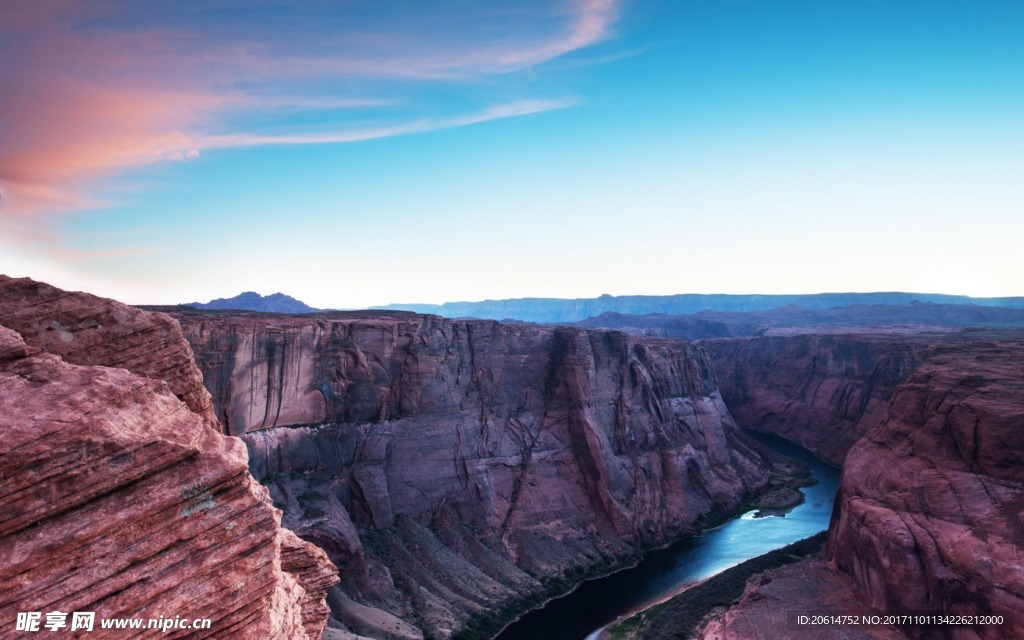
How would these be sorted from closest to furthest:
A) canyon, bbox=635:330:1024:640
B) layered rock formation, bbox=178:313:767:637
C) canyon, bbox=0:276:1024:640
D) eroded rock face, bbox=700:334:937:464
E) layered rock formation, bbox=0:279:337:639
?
layered rock formation, bbox=0:279:337:639 → canyon, bbox=0:276:1024:640 → canyon, bbox=635:330:1024:640 → layered rock formation, bbox=178:313:767:637 → eroded rock face, bbox=700:334:937:464

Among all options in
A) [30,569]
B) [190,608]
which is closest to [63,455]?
[30,569]

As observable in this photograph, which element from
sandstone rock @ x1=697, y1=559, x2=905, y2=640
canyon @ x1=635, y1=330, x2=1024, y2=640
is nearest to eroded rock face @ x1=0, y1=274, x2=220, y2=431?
sandstone rock @ x1=697, y1=559, x2=905, y2=640

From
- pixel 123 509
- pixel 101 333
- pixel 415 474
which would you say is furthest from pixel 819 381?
pixel 123 509

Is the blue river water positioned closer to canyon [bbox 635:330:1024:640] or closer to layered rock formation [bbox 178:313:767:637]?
layered rock formation [bbox 178:313:767:637]

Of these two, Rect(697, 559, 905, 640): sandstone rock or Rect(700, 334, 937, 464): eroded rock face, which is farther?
Rect(700, 334, 937, 464): eroded rock face

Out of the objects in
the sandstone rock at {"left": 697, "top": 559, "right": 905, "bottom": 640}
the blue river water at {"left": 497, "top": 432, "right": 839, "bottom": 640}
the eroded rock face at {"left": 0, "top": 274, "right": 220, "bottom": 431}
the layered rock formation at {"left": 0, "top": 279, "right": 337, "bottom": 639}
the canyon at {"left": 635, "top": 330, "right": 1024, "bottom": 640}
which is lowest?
the blue river water at {"left": 497, "top": 432, "right": 839, "bottom": 640}

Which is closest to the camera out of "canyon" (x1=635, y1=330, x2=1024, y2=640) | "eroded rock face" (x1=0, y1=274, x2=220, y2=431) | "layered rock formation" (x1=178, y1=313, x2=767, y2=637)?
"eroded rock face" (x1=0, y1=274, x2=220, y2=431)

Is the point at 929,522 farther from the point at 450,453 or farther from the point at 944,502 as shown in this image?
the point at 450,453
